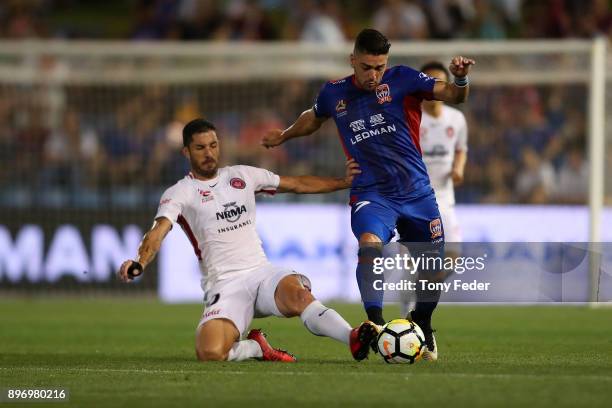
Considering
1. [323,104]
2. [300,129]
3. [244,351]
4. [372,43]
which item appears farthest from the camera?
[300,129]

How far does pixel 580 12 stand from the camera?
19.3 metres

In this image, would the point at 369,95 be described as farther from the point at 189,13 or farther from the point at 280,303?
the point at 189,13

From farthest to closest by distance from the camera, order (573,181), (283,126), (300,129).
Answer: (283,126) → (573,181) → (300,129)

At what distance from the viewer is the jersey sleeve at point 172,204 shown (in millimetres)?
8875

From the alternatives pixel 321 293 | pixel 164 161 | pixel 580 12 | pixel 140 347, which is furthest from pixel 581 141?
pixel 140 347

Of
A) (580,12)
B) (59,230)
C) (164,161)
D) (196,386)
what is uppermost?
(580,12)

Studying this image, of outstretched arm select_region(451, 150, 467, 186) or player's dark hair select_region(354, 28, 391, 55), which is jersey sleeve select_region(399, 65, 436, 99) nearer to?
player's dark hair select_region(354, 28, 391, 55)

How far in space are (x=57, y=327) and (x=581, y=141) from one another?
824 cm

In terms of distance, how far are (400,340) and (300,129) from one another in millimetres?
2164

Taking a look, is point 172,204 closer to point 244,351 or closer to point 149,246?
point 149,246

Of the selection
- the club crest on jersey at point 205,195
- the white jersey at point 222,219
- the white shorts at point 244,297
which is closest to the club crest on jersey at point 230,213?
the white jersey at point 222,219

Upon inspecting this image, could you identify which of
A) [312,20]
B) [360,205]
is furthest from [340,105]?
[312,20]

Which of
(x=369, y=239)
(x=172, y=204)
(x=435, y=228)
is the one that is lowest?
(x=369, y=239)

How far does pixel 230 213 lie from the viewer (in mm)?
9242
